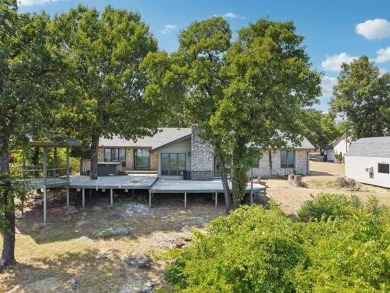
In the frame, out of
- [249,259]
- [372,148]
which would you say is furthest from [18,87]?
[372,148]

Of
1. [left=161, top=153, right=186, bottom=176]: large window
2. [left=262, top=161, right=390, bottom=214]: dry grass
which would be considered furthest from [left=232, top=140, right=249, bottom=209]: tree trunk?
[left=161, top=153, right=186, bottom=176]: large window

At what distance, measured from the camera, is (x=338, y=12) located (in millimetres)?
15055

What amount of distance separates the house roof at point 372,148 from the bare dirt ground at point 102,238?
14.5 ft

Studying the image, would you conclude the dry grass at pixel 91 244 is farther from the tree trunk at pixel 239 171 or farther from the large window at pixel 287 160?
the large window at pixel 287 160

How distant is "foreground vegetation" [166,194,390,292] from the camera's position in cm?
568

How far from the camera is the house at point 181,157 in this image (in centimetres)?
2448

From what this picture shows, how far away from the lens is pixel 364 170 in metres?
27.6

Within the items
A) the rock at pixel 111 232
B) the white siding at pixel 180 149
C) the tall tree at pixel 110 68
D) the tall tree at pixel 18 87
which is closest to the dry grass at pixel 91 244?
the rock at pixel 111 232

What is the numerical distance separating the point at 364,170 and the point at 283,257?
24.9 meters

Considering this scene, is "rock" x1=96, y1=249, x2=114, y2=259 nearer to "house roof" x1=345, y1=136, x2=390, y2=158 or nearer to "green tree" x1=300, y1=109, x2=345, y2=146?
"house roof" x1=345, y1=136, x2=390, y2=158

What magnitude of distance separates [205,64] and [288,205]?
32.2 ft

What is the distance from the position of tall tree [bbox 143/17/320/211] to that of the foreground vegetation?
7513mm

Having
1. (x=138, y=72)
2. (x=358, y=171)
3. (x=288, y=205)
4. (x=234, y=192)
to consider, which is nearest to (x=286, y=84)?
(x=234, y=192)

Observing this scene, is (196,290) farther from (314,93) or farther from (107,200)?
(107,200)
